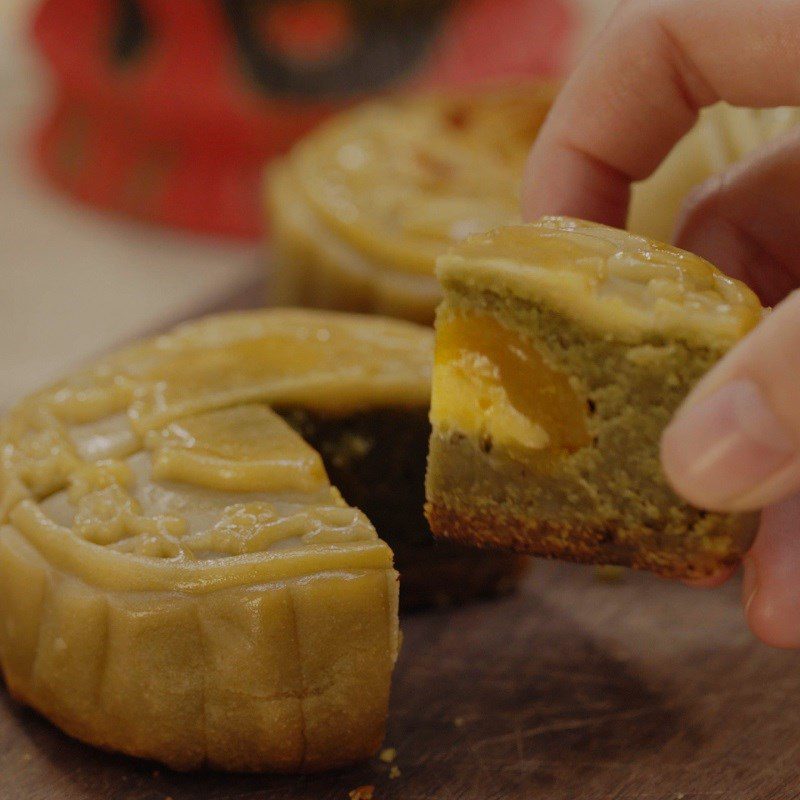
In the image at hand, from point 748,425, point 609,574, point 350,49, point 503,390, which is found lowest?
point 609,574

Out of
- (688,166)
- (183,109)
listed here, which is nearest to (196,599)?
(688,166)

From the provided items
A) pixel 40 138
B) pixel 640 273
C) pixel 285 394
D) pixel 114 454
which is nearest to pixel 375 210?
pixel 285 394

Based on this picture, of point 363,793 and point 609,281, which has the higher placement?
point 609,281

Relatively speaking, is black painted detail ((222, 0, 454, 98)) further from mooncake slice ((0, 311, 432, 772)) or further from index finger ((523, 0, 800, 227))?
mooncake slice ((0, 311, 432, 772))

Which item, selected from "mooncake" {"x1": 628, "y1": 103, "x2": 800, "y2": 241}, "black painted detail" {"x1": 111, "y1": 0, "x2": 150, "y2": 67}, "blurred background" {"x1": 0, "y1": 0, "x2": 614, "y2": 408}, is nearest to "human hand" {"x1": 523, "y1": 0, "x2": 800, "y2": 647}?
"mooncake" {"x1": 628, "y1": 103, "x2": 800, "y2": 241}

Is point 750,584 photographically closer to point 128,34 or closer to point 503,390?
point 503,390

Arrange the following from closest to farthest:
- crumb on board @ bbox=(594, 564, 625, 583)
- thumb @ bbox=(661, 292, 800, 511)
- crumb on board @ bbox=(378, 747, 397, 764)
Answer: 1. thumb @ bbox=(661, 292, 800, 511)
2. crumb on board @ bbox=(378, 747, 397, 764)
3. crumb on board @ bbox=(594, 564, 625, 583)

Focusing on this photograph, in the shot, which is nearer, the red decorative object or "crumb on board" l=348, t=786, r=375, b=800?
"crumb on board" l=348, t=786, r=375, b=800
